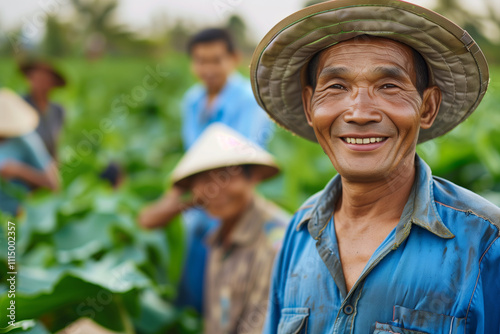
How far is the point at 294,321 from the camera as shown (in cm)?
178

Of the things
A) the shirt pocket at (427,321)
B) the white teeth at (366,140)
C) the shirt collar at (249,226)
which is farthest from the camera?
the shirt collar at (249,226)

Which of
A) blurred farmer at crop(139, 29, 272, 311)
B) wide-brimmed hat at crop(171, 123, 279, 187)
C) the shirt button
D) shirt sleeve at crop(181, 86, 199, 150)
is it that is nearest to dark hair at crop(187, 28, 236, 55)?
blurred farmer at crop(139, 29, 272, 311)

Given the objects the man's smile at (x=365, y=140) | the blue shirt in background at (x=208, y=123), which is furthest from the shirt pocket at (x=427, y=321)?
the blue shirt in background at (x=208, y=123)

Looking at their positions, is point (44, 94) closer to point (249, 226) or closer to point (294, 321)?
point (249, 226)

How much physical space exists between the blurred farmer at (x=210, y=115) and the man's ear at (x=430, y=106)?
2.53m

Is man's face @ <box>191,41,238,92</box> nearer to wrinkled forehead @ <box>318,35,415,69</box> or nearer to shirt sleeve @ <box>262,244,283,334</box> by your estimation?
shirt sleeve @ <box>262,244,283,334</box>

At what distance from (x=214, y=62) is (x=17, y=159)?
1.83m

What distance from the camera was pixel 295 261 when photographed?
6.25 feet

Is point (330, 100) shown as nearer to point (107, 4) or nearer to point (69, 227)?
point (69, 227)

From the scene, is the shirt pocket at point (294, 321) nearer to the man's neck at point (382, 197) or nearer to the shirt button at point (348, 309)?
the shirt button at point (348, 309)

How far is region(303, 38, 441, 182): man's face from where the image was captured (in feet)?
5.32

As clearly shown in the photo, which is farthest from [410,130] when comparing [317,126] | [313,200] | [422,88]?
[313,200]

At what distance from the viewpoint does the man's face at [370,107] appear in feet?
5.32

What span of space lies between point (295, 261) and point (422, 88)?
2.02 ft
